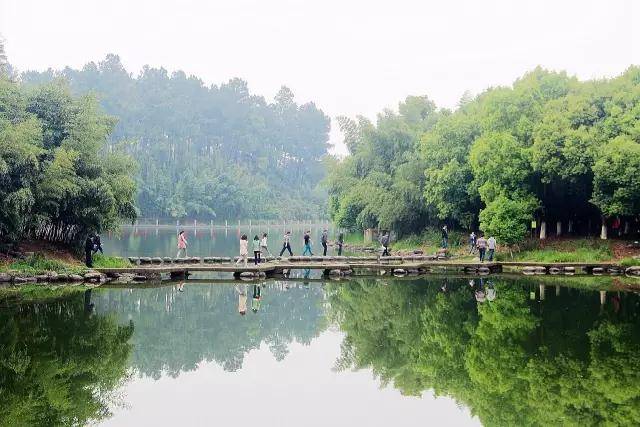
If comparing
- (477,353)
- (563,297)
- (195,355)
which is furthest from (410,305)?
(195,355)

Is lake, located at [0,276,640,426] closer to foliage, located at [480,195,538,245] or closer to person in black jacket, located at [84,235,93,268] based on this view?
person in black jacket, located at [84,235,93,268]

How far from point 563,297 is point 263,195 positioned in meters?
95.5

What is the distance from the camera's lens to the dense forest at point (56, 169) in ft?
91.5

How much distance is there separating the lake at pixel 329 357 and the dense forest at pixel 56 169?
660 centimetres

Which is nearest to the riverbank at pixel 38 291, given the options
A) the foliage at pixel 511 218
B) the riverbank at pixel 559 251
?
the foliage at pixel 511 218

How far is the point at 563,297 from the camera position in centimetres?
2384

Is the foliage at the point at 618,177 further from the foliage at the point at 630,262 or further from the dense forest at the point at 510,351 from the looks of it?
the dense forest at the point at 510,351

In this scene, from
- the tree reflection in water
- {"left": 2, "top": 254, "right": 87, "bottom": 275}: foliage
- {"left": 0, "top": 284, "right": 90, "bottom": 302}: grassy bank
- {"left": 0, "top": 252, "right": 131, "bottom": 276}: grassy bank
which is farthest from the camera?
{"left": 2, "top": 254, "right": 87, "bottom": 275}: foliage

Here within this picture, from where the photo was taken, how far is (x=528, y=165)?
1505 inches

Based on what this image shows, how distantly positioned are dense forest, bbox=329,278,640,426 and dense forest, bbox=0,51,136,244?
13.0 meters

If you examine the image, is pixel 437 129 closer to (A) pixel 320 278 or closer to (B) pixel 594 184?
(B) pixel 594 184

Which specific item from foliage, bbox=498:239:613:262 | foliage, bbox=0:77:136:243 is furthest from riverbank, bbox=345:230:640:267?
foliage, bbox=0:77:136:243

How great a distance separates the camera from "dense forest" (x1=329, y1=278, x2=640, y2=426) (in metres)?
11.3

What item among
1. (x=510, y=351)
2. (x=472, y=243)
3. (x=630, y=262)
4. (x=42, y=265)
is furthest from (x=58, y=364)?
(x=472, y=243)
